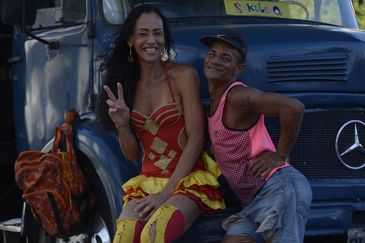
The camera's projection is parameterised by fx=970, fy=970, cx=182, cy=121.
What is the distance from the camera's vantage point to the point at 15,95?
20.3ft

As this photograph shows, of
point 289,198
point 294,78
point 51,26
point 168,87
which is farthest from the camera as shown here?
point 51,26

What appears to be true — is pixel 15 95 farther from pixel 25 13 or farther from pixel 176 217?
pixel 176 217

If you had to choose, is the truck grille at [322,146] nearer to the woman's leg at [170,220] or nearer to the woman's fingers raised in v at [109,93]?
the woman's leg at [170,220]

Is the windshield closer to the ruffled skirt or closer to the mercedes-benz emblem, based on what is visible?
the mercedes-benz emblem

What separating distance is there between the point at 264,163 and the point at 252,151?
0.09m

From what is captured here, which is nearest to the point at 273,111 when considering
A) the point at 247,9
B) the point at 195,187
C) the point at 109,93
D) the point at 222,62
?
the point at 222,62

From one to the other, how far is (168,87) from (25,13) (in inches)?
46.7

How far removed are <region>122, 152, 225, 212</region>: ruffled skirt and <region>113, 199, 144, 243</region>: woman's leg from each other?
117 mm

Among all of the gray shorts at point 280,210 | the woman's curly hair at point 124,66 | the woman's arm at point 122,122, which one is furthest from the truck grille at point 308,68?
the woman's arm at point 122,122

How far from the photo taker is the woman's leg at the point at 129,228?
445cm

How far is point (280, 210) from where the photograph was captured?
436 centimetres

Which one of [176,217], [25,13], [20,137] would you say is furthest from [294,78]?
[20,137]

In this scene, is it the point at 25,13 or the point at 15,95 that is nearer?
the point at 25,13

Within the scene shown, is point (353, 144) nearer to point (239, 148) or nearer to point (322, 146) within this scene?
point (322, 146)
